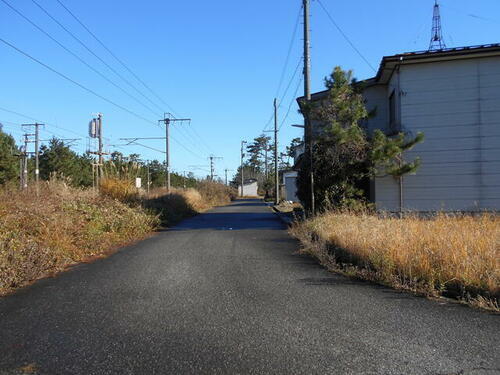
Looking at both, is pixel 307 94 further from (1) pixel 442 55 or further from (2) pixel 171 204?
(2) pixel 171 204

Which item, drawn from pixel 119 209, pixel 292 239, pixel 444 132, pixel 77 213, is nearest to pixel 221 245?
pixel 292 239

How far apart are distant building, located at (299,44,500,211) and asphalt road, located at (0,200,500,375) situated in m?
8.44

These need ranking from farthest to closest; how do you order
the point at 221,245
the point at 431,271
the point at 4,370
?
the point at 221,245
the point at 431,271
the point at 4,370

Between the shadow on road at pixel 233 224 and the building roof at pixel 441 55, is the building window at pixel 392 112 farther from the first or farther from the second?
the shadow on road at pixel 233 224

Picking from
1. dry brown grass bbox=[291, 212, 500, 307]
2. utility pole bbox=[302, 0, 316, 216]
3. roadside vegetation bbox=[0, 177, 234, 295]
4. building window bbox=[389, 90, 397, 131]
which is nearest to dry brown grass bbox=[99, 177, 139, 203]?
roadside vegetation bbox=[0, 177, 234, 295]

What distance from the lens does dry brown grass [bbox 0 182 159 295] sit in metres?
7.37

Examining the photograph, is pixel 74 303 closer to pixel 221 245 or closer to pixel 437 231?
pixel 221 245

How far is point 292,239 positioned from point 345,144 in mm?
3787

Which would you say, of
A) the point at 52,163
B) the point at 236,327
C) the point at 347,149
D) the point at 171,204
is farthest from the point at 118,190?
the point at 52,163

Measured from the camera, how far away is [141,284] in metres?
6.98

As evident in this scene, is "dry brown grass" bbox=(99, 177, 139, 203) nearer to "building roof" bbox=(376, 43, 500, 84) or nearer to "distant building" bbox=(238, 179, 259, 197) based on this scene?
"building roof" bbox=(376, 43, 500, 84)

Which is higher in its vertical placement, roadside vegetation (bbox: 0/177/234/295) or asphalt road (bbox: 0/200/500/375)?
roadside vegetation (bbox: 0/177/234/295)

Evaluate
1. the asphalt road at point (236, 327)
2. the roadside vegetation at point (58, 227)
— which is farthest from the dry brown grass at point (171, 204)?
the asphalt road at point (236, 327)

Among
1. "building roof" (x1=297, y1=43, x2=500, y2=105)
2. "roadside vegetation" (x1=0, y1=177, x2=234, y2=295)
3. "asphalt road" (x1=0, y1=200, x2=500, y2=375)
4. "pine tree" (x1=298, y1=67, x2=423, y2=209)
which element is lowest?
"asphalt road" (x1=0, y1=200, x2=500, y2=375)
